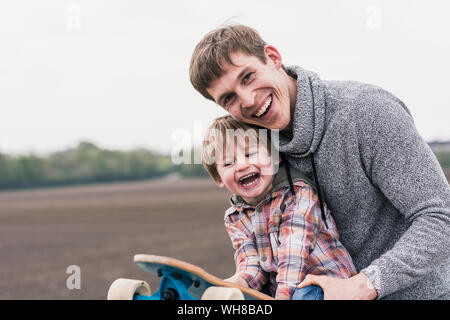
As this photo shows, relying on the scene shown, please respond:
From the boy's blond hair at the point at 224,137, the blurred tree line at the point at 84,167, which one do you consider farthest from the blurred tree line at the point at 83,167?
the boy's blond hair at the point at 224,137

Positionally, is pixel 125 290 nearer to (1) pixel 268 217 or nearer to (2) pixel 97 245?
(1) pixel 268 217

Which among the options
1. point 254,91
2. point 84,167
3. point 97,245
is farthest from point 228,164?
point 84,167

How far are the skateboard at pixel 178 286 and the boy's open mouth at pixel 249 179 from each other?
650 millimetres

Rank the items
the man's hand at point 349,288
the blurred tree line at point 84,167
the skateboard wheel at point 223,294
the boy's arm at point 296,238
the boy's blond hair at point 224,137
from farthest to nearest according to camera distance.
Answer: the blurred tree line at point 84,167 → the boy's blond hair at point 224,137 → the boy's arm at point 296,238 → the man's hand at point 349,288 → the skateboard wheel at point 223,294

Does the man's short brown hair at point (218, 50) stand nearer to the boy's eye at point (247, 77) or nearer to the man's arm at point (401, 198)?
the boy's eye at point (247, 77)

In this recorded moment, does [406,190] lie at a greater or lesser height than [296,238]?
greater

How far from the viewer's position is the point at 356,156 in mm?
2213

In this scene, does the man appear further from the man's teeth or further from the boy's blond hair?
the boy's blond hair

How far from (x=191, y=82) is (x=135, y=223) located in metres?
21.6

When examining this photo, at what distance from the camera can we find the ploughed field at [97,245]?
11289 millimetres

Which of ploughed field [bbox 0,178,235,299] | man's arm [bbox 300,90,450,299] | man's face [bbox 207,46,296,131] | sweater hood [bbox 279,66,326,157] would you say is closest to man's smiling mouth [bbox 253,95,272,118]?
man's face [bbox 207,46,296,131]

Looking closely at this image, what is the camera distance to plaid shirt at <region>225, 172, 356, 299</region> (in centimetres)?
228

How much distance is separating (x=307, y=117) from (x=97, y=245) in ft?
51.4

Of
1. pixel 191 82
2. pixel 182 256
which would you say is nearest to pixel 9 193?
pixel 182 256
